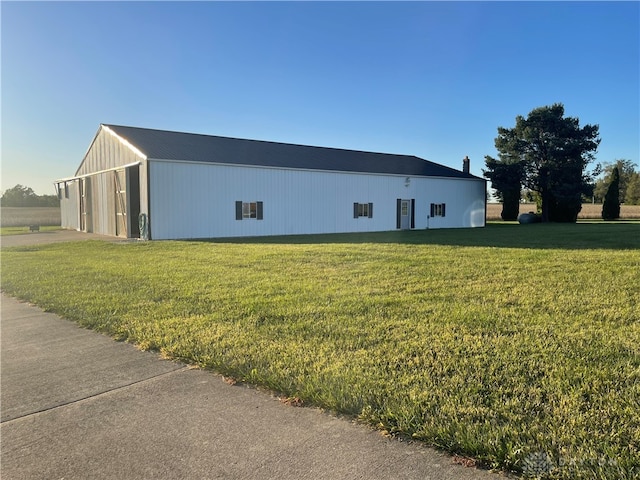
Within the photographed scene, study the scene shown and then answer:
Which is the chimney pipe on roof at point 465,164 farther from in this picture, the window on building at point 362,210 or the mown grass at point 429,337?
the mown grass at point 429,337

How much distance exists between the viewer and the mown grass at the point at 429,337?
108 inches

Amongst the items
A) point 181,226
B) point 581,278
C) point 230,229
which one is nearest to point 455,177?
point 230,229

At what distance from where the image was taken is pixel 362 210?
26766 millimetres

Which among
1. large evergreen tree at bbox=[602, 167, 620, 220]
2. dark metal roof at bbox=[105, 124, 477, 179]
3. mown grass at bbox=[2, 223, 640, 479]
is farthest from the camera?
large evergreen tree at bbox=[602, 167, 620, 220]

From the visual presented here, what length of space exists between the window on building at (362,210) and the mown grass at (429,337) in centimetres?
1656

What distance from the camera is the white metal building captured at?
20281mm

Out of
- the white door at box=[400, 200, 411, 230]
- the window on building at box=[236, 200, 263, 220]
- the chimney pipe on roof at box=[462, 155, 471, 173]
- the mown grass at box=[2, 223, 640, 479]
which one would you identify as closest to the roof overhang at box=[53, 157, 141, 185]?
the window on building at box=[236, 200, 263, 220]

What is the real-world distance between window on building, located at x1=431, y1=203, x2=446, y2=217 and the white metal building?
7 centimetres

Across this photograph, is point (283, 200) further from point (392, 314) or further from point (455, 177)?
point (392, 314)

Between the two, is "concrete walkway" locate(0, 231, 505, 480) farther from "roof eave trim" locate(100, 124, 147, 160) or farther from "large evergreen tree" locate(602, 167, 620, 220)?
"large evergreen tree" locate(602, 167, 620, 220)

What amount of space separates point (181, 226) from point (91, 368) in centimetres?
1676

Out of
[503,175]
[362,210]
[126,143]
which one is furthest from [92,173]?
[503,175]

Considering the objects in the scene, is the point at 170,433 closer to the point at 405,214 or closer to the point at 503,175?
the point at 405,214

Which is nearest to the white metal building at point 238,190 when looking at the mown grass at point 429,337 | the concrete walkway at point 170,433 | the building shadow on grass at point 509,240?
the building shadow on grass at point 509,240
